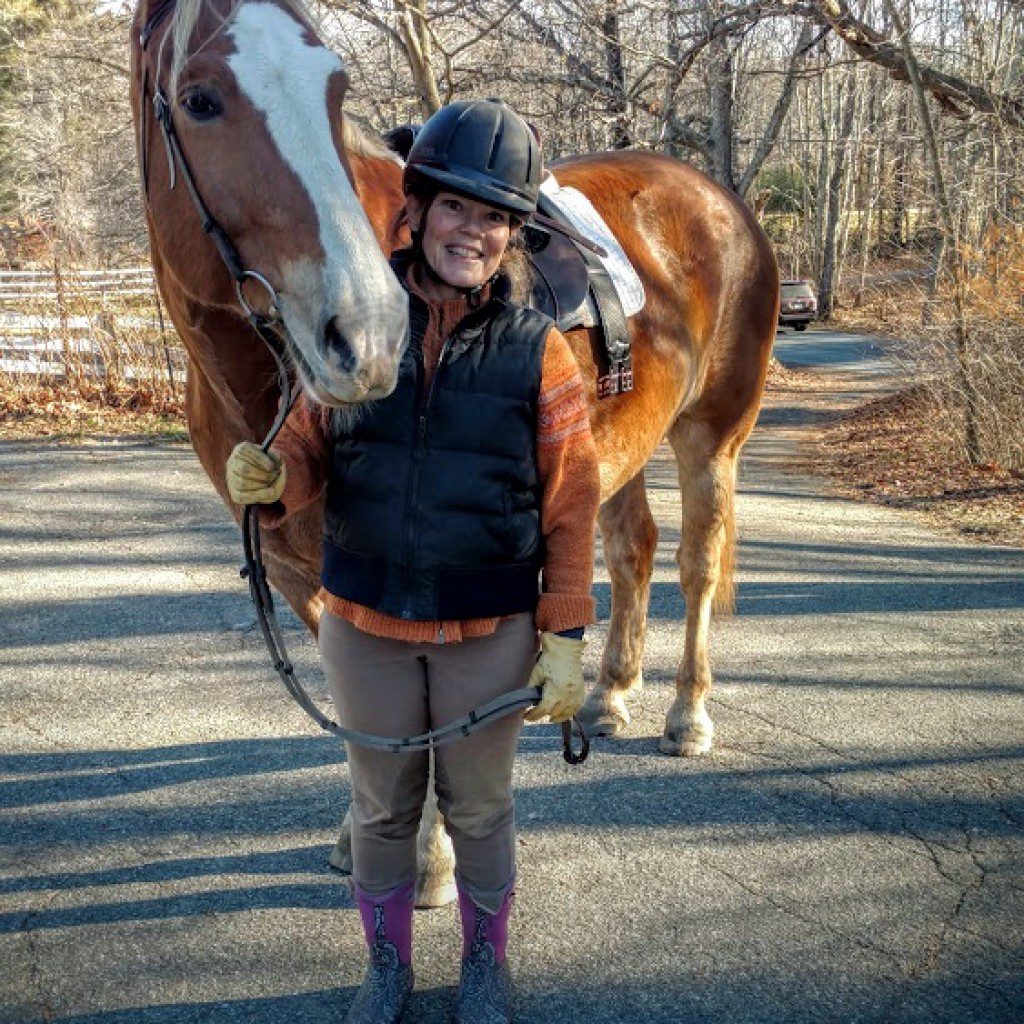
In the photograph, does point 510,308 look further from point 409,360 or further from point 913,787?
point 913,787

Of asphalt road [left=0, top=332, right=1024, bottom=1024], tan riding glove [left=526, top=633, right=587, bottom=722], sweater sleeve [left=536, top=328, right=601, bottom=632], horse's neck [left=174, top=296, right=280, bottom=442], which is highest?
horse's neck [left=174, top=296, right=280, bottom=442]

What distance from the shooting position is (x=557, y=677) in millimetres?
2064

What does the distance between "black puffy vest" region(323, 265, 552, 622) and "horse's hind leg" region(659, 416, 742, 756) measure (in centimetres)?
202

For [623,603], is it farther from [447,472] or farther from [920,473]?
[920,473]


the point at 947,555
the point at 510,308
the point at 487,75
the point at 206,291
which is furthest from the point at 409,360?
the point at 487,75

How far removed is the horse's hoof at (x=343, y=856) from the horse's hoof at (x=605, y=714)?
128cm

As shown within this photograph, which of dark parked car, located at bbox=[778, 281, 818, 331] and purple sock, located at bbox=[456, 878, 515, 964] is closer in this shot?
purple sock, located at bbox=[456, 878, 515, 964]

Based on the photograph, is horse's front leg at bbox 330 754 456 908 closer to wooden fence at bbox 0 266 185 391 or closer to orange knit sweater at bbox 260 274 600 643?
orange knit sweater at bbox 260 274 600 643

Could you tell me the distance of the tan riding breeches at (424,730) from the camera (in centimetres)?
213

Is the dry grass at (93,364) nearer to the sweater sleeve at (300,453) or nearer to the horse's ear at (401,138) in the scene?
the horse's ear at (401,138)

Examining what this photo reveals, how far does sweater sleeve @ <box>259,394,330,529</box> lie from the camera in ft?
6.84

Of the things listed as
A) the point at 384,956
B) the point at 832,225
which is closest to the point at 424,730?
the point at 384,956

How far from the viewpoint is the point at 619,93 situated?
42.9 feet

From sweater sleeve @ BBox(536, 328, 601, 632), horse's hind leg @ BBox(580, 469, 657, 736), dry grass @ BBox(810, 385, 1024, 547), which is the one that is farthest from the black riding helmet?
dry grass @ BBox(810, 385, 1024, 547)
